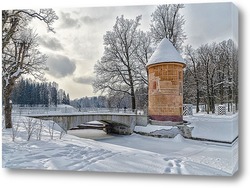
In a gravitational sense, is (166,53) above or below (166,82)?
above

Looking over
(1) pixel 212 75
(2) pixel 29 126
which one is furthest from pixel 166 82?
(2) pixel 29 126

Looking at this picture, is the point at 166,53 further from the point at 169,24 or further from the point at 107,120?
the point at 107,120

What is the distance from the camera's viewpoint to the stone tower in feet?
15.4

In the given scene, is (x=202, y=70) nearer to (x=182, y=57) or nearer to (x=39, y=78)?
(x=182, y=57)

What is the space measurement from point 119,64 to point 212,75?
3.53 feet

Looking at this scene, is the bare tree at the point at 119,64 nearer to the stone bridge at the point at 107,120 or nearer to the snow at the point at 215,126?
the stone bridge at the point at 107,120

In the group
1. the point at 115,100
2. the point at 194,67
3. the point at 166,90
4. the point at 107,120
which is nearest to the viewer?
the point at 194,67

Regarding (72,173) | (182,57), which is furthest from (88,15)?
(72,173)

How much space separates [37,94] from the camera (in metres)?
4.95

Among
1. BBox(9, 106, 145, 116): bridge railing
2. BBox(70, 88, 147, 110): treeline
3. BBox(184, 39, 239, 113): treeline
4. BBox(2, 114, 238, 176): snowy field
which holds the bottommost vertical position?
BBox(2, 114, 238, 176): snowy field

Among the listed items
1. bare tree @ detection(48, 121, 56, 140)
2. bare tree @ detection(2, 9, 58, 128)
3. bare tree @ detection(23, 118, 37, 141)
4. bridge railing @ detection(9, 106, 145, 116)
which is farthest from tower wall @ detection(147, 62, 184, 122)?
bare tree @ detection(23, 118, 37, 141)

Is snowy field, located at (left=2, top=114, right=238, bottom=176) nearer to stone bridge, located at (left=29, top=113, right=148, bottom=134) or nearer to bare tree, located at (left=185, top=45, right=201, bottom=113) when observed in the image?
stone bridge, located at (left=29, top=113, right=148, bottom=134)

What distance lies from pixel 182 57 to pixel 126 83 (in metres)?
0.71

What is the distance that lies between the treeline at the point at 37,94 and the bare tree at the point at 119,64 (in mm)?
447
